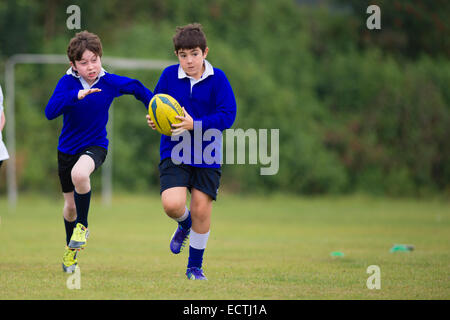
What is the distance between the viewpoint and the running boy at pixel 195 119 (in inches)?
252

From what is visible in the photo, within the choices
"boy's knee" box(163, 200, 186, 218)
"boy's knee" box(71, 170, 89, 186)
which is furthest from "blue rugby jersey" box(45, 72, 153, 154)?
"boy's knee" box(163, 200, 186, 218)

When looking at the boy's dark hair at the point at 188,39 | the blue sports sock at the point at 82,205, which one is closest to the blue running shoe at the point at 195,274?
the blue sports sock at the point at 82,205

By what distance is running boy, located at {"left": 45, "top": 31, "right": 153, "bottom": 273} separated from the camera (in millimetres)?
6648

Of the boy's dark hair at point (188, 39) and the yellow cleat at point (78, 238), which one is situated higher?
the boy's dark hair at point (188, 39)

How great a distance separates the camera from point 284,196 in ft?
92.8

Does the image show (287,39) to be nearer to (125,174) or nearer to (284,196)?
(284,196)

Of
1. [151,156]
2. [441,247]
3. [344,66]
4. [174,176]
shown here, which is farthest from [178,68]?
[344,66]

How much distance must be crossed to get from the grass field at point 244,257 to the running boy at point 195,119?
→ 0.55 metres

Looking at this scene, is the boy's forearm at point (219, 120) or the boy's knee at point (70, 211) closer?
the boy's forearm at point (219, 120)

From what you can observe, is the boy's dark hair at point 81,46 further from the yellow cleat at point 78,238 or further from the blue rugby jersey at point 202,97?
the yellow cleat at point 78,238

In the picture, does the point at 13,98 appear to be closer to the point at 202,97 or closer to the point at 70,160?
the point at 70,160

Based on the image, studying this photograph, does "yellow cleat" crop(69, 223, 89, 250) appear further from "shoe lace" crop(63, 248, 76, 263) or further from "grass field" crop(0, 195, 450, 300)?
"grass field" crop(0, 195, 450, 300)

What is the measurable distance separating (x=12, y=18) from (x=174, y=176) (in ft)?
68.0

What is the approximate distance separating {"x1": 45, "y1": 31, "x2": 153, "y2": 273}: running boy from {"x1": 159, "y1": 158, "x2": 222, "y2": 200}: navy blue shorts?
70 cm
